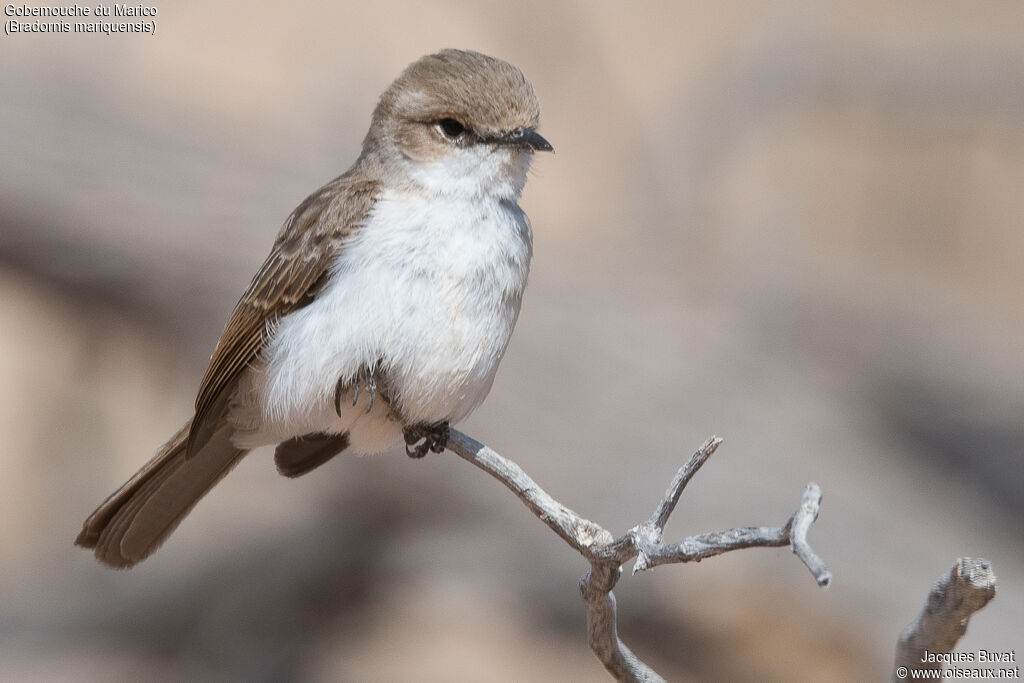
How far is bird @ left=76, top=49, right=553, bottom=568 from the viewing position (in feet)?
12.1

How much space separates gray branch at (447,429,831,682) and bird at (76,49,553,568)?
23.1 inches

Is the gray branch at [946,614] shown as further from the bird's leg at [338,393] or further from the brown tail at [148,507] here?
the brown tail at [148,507]

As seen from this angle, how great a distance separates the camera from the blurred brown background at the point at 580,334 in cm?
643

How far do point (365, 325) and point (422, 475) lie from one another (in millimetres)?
3154

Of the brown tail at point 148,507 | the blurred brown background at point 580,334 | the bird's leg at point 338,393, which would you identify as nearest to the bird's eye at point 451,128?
the bird's leg at point 338,393

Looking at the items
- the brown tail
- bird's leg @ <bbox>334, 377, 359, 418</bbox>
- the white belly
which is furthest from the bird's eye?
the brown tail

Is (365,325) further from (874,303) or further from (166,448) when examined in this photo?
(874,303)

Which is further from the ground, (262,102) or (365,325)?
(262,102)

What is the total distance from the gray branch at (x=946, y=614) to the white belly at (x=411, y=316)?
1770mm

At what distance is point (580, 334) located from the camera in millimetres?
8078

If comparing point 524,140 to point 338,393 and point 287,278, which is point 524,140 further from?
point 338,393

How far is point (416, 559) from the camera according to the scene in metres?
6.61

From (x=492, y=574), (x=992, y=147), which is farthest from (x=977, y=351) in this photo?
(x=492, y=574)

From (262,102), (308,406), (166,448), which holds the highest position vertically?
(262,102)
